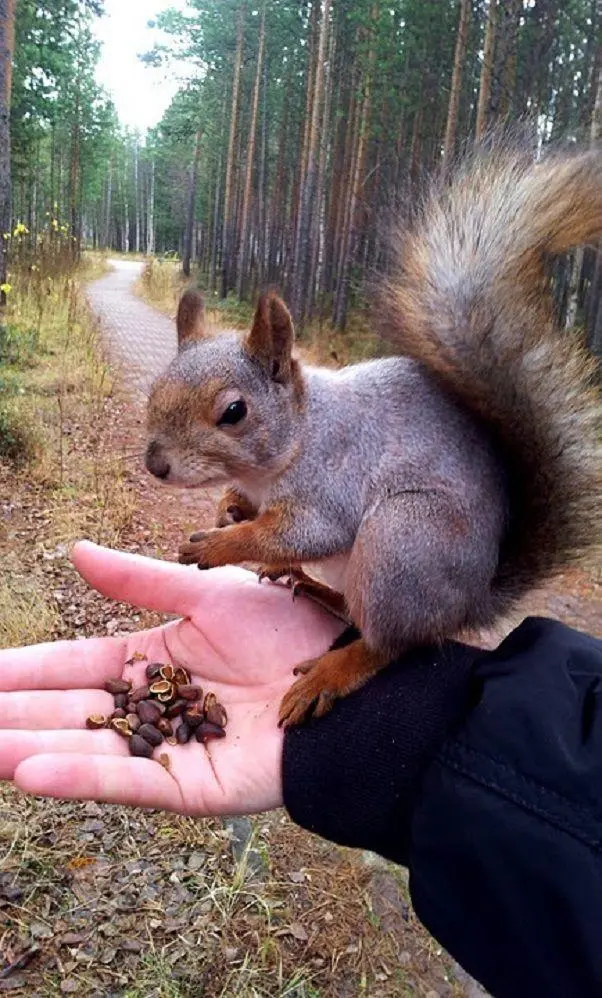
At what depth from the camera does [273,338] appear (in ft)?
4.41

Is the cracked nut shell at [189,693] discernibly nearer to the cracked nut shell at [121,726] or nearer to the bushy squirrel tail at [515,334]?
the cracked nut shell at [121,726]

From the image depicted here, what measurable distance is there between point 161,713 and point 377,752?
16.3 inches

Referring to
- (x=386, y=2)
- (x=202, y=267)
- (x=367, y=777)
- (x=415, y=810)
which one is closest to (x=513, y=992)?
(x=415, y=810)

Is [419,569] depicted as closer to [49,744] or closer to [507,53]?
[49,744]

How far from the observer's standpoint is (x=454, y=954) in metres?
0.97

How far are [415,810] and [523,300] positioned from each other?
76 cm

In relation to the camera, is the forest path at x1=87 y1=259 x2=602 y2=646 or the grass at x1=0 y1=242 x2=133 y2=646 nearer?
the grass at x1=0 y1=242 x2=133 y2=646

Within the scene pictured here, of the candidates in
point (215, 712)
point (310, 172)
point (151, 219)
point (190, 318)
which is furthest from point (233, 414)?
point (151, 219)

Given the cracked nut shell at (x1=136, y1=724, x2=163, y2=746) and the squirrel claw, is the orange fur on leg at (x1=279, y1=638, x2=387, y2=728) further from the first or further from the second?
the cracked nut shell at (x1=136, y1=724, x2=163, y2=746)

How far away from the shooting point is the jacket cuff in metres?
1.15

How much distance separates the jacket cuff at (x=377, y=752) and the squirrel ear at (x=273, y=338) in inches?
21.0

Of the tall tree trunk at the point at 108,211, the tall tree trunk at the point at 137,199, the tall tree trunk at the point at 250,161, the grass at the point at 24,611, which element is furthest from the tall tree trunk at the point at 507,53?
the tall tree trunk at the point at 137,199

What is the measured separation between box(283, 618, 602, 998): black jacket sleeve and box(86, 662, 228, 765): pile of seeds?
7.7 inches

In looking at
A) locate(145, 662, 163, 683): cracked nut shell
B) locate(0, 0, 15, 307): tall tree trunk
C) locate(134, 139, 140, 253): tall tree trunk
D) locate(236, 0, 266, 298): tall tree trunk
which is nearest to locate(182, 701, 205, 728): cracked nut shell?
locate(145, 662, 163, 683): cracked nut shell
